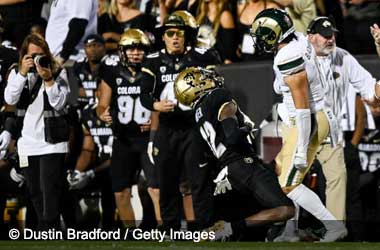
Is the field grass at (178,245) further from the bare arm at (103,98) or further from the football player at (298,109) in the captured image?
the bare arm at (103,98)

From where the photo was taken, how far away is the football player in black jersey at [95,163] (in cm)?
1303

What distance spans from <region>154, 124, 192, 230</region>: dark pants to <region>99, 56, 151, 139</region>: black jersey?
517 mm

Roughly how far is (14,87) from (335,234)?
306cm

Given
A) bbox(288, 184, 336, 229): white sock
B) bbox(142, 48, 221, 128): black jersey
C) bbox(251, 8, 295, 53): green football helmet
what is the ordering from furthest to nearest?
bbox(142, 48, 221, 128): black jersey
bbox(251, 8, 295, 53): green football helmet
bbox(288, 184, 336, 229): white sock

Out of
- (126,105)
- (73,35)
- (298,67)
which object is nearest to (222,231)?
(298,67)

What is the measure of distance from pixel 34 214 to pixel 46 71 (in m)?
1.80

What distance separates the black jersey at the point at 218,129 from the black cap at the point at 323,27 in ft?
3.37

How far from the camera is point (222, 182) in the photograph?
11.1m

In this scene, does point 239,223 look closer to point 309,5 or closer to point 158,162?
point 158,162

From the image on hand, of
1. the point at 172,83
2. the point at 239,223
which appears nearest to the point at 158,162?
the point at 172,83

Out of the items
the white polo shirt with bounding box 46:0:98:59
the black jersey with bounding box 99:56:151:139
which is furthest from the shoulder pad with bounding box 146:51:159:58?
the white polo shirt with bounding box 46:0:98:59

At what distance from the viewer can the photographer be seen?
11.6 meters

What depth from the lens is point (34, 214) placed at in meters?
12.7

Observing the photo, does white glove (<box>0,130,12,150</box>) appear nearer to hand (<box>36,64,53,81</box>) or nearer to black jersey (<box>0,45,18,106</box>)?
black jersey (<box>0,45,18,106</box>)
